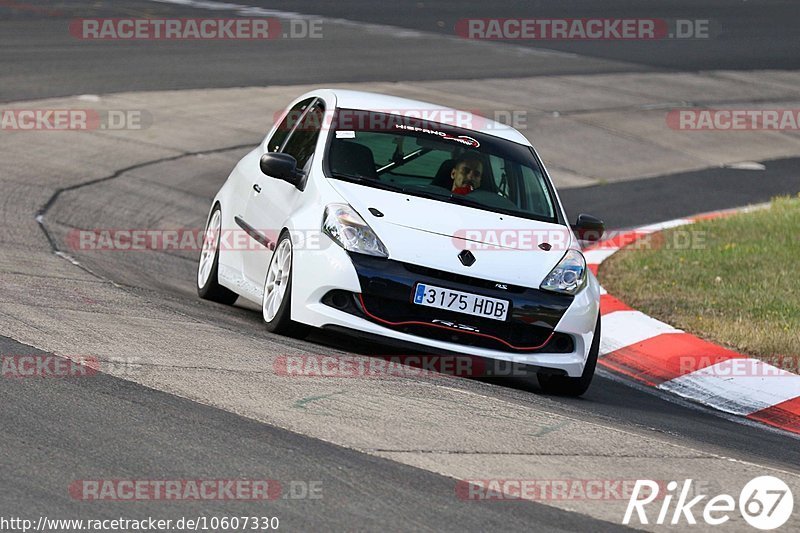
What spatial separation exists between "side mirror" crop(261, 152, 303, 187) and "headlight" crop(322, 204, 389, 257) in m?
0.60

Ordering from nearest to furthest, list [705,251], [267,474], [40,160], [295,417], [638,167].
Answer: [267,474] → [295,417] → [705,251] → [40,160] → [638,167]

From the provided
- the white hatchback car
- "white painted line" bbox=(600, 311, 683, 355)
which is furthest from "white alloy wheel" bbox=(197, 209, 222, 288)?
"white painted line" bbox=(600, 311, 683, 355)

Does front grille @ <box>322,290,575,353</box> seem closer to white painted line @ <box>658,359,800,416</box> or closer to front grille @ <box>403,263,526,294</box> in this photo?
front grille @ <box>403,263,526,294</box>

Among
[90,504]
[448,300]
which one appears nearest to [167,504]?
[90,504]

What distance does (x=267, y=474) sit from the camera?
199 inches

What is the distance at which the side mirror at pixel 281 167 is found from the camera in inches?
323

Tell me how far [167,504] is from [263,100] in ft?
47.1

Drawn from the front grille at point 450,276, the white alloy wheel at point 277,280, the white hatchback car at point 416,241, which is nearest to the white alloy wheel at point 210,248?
the white hatchback car at point 416,241

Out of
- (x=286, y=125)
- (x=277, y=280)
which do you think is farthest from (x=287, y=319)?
(x=286, y=125)

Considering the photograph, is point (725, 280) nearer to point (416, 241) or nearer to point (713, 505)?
point (416, 241)

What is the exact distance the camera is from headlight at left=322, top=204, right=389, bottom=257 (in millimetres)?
7500

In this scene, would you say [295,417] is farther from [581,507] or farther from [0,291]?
[0,291]

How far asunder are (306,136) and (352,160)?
2.12ft

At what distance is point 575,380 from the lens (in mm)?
7891
